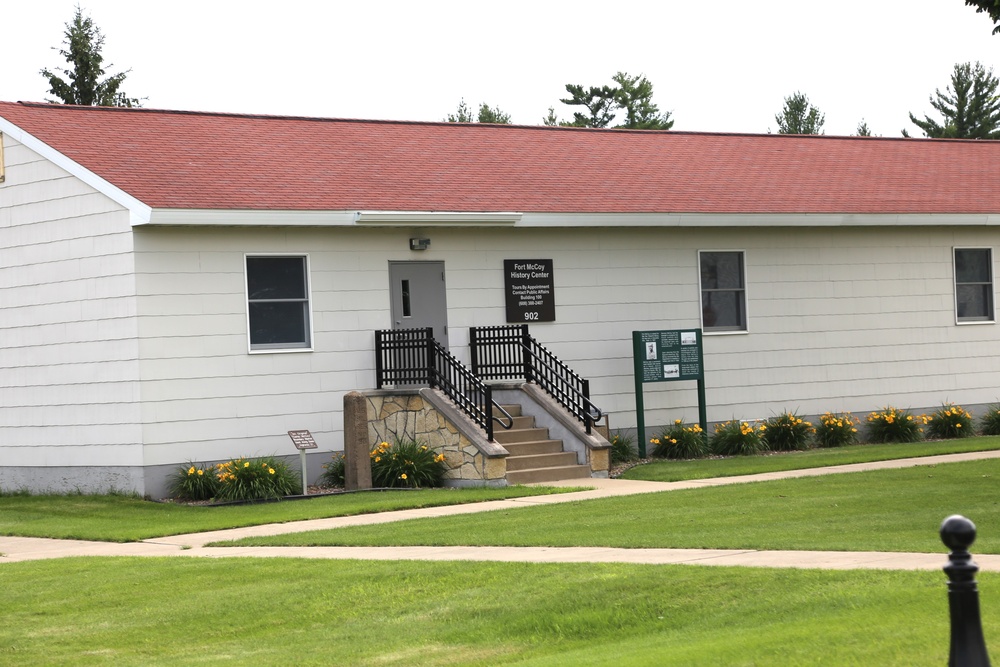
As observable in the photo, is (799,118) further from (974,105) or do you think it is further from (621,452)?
(621,452)

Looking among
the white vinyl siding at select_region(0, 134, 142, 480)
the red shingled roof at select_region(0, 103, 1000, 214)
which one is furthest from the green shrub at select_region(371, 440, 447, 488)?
the red shingled roof at select_region(0, 103, 1000, 214)

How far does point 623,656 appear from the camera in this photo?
817 centimetres

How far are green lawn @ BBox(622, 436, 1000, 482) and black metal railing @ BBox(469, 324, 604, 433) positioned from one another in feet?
4.99

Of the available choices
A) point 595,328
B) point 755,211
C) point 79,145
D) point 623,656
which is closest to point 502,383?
point 595,328

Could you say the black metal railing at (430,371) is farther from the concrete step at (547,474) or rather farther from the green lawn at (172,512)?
the green lawn at (172,512)

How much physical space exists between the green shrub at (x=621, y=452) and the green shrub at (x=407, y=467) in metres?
3.43

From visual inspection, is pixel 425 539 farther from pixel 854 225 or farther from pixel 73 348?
pixel 854 225

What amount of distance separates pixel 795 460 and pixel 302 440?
6908 millimetres

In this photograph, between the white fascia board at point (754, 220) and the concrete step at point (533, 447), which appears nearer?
the concrete step at point (533, 447)

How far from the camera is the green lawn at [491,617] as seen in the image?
8008 mm

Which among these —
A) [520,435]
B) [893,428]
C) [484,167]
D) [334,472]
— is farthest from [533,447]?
[893,428]

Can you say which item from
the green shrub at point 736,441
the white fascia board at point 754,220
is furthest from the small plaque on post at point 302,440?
the green shrub at point 736,441

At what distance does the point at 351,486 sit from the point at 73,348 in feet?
14.8

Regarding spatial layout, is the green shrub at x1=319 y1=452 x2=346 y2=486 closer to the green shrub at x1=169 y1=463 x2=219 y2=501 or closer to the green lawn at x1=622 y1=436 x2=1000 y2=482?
the green shrub at x1=169 y1=463 x2=219 y2=501
